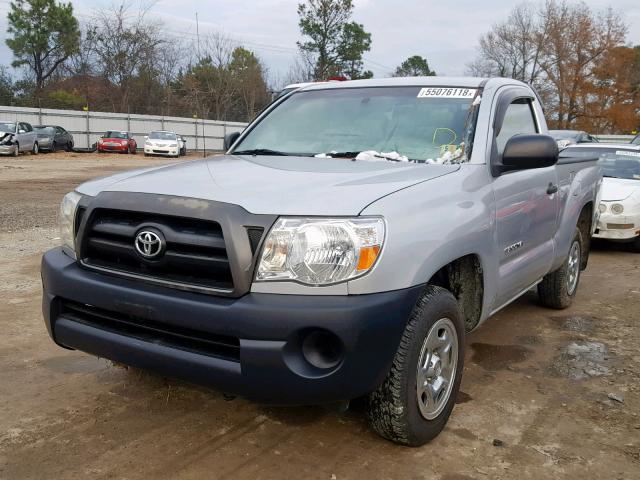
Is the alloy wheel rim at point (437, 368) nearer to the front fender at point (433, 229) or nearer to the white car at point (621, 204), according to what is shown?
the front fender at point (433, 229)

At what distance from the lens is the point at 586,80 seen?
44.2 metres

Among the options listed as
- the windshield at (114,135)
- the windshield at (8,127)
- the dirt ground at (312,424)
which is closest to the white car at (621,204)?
the dirt ground at (312,424)

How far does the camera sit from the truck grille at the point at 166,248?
2.57 metres

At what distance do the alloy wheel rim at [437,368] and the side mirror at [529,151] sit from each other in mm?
1062

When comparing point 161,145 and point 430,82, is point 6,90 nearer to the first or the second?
point 161,145

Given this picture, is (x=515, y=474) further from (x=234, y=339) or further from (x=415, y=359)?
(x=234, y=339)

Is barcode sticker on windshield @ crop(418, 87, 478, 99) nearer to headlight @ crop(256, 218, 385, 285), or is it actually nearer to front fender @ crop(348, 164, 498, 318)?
front fender @ crop(348, 164, 498, 318)

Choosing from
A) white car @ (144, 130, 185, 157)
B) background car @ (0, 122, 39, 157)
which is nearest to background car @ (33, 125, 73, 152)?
background car @ (0, 122, 39, 157)

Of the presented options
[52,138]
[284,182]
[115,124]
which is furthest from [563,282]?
[115,124]

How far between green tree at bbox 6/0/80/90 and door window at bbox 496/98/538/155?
Result: 50262 millimetres

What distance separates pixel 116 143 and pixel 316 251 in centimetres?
3272

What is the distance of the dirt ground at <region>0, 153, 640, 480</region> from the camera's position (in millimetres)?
2838

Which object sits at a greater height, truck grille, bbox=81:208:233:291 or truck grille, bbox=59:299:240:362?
truck grille, bbox=81:208:233:291

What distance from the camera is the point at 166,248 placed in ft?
8.73
